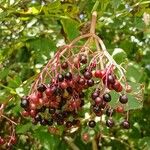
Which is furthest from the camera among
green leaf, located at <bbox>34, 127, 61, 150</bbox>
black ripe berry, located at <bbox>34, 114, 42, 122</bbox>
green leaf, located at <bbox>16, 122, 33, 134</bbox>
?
green leaf, located at <bbox>34, 127, 61, 150</bbox>

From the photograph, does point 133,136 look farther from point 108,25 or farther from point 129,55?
point 108,25

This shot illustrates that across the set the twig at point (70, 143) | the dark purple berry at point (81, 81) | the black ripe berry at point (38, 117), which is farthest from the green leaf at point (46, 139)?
the dark purple berry at point (81, 81)

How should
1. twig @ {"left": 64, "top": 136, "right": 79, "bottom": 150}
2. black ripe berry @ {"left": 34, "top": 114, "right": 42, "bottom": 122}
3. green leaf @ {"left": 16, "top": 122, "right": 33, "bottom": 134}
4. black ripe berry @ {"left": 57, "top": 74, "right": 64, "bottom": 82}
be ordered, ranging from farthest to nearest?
twig @ {"left": 64, "top": 136, "right": 79, "bottom": 150}
green leaf @ {"left": 16, "top": 122, "right": 33, "bottom": 134}
black ripe berry @ {"left": 34, "top": 114, "right": 42, "bottom": 122}
black ripe berry @ {"left": 57, "top": 74, "right": 64, "bottom": 82}

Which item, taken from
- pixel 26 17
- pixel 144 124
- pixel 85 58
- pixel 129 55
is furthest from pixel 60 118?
pixel 144 124

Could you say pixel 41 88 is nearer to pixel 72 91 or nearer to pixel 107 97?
pixel 72 91

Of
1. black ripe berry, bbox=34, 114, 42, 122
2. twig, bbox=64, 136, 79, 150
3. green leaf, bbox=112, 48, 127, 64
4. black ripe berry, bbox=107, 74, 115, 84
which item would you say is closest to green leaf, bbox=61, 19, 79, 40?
green leaf, bbox=112, 48, 127, 64

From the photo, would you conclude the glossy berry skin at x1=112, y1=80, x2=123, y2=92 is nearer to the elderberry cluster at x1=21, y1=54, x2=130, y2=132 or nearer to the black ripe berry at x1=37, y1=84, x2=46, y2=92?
the elderberry cluster at x1=21, y1=54, x2=130, y2=132

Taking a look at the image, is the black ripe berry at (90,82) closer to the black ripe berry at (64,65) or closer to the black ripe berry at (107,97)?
the black ripe berry at (107,97)
